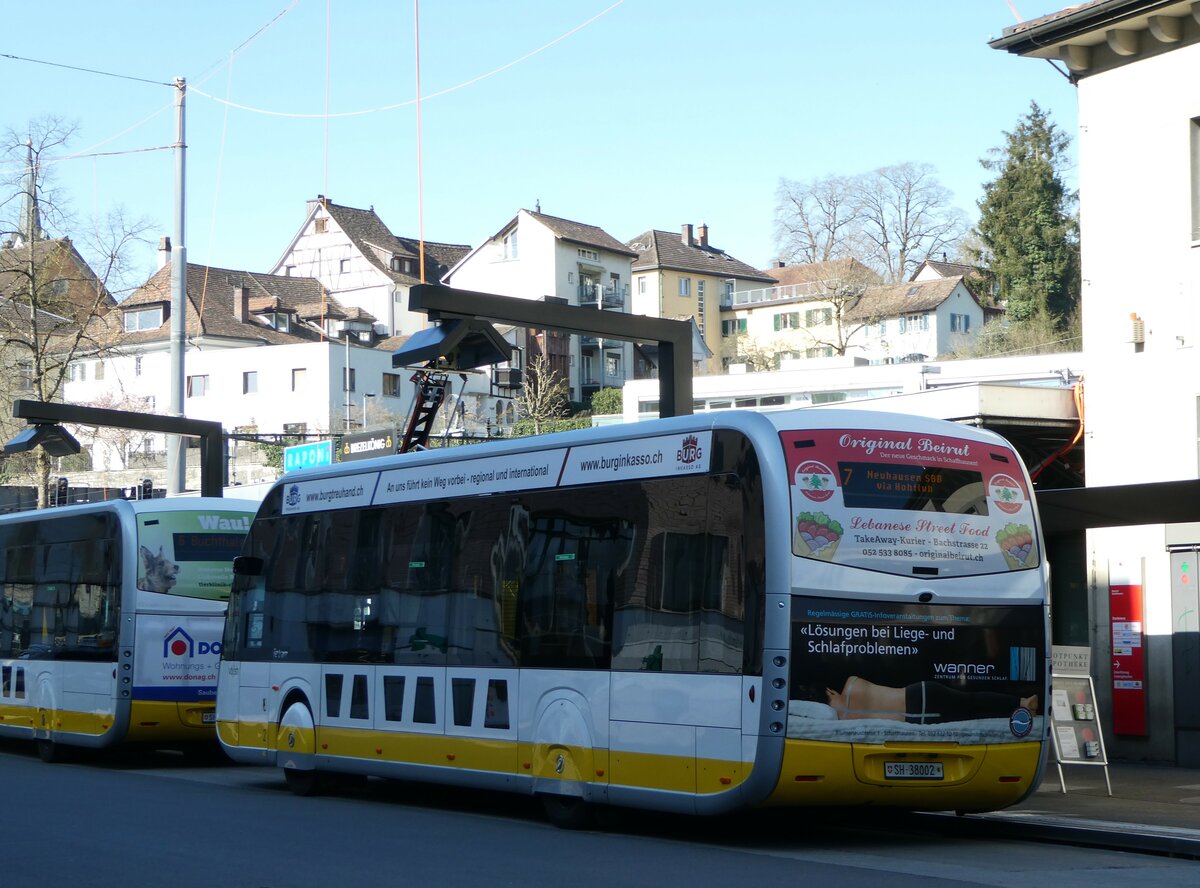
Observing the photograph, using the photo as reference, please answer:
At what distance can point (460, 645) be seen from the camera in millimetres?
13836

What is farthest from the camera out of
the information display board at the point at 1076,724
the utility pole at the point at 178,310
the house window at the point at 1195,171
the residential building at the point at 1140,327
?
the utility pole at the point at 178,310

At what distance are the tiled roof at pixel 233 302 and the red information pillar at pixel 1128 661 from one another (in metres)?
68.8

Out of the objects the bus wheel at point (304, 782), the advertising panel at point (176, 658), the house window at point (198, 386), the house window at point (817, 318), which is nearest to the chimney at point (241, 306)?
the house window at point (198, 386)

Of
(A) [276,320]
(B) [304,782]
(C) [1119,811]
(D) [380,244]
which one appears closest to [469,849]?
(B) [304,782]

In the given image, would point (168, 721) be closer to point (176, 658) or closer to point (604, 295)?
point (176, 658)

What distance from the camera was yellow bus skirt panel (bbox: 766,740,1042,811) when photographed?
10.6 metres

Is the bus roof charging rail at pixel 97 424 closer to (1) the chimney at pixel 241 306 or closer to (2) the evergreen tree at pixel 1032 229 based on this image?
(2) the evergreen tree at pixel 1032 229

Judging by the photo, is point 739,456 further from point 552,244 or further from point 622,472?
point 552,244

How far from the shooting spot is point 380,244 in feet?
340

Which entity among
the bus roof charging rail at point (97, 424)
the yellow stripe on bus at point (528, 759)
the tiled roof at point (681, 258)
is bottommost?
the yellow stripe on bus at point (528, 759)

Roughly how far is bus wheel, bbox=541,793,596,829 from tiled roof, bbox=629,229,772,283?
9485 centimetres

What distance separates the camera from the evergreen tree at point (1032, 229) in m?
75.4

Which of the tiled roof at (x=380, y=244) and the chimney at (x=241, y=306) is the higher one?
the tiled roof at (x=380, y=244)

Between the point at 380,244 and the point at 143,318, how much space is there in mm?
18207
